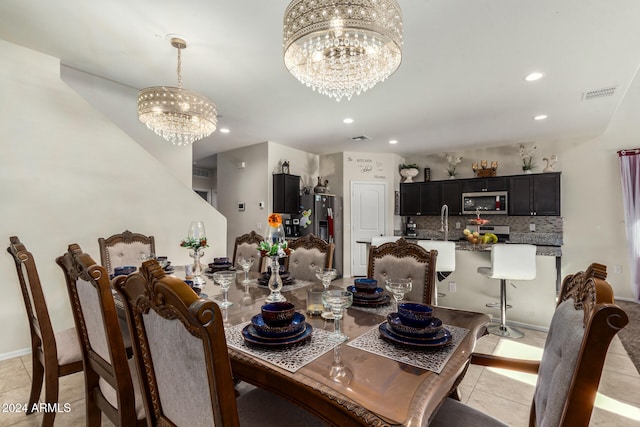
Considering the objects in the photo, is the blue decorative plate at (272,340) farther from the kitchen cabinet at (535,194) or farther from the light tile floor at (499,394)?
the kitchen cabinet at (535,194)

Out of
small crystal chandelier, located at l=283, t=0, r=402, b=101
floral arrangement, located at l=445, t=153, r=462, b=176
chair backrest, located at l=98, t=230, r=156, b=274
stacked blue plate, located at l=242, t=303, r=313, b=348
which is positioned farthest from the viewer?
floral arrangement, located at l=445, t=153, r=462, b=176

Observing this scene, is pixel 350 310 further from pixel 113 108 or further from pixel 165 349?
pixel 113 108

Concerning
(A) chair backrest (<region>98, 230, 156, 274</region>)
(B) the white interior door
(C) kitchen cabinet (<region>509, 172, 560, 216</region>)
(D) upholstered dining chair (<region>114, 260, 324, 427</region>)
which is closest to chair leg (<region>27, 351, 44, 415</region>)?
(A) chair backrest (<region>98, 230, 156, 274</region>)

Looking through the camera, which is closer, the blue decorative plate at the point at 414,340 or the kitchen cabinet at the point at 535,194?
the blue decorative plate at the point at 414,340

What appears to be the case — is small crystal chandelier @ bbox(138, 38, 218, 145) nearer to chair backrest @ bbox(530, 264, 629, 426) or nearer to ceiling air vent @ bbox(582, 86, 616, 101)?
chair backrest @ bbox(530, 264, 629, 426)

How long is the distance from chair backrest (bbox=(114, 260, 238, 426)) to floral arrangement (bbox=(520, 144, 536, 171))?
6.14m

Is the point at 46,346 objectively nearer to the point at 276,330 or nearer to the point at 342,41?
the point at 276,330

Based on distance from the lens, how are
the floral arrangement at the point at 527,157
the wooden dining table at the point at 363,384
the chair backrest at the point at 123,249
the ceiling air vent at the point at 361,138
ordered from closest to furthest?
the wooden dining table at the point at 363,384
the chair backrest at the point at 123,249
the ceiling air vent at the point at 361,138
the floral arrangement at the point at 527,157

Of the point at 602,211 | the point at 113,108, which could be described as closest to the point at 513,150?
the point at 602,211

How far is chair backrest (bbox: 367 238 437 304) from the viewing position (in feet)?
6.21

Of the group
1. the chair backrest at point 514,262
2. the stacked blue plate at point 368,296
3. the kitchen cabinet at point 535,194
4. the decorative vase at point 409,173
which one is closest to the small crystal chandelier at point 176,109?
the stacked blue plate at point 368,296

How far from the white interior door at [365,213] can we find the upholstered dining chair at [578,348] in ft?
16.8

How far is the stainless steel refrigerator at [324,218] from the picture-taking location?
5.61 metres

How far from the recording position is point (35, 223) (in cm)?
263
